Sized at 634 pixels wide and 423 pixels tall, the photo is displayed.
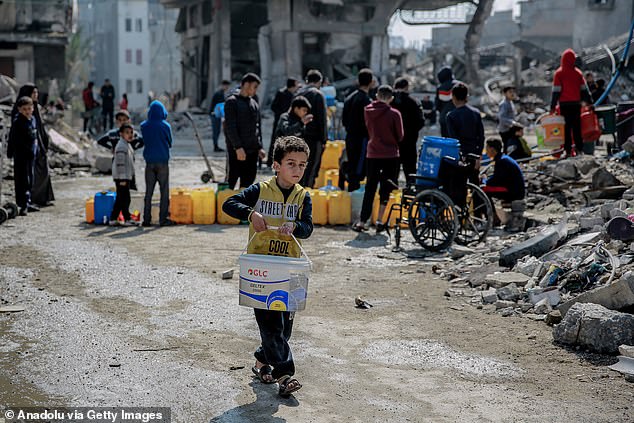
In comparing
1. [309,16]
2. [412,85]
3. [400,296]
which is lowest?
[400,296]

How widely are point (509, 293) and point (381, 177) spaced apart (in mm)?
3524

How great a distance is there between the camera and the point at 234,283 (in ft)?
26.2

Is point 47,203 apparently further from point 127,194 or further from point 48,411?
point 48,411

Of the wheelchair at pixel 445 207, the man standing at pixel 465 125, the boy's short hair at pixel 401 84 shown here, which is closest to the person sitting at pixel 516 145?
the boy's short hair at pixel 401 84

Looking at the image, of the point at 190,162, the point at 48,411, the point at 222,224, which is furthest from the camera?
the point at 190,162

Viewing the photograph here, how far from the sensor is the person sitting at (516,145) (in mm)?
13047

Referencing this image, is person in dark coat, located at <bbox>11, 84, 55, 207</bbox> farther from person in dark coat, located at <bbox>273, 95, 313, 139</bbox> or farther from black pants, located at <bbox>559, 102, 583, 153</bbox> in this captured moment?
black pants, located at <bbox>559, 102, 583, 153</bbox>

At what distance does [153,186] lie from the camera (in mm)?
11469

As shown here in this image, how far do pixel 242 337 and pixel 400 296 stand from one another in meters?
1.91

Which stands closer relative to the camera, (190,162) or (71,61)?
(190,162)

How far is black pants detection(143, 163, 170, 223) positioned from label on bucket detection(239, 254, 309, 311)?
22.1 ft

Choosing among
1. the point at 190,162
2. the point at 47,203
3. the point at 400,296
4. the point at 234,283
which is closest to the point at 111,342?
the point at 234,283

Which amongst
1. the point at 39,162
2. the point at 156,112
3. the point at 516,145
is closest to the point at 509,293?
the point at 156,112

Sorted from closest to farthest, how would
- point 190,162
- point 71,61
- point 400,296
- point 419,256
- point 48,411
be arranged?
point 48,411
point 400,296
point 419,256
point 190,162
point 71,61
